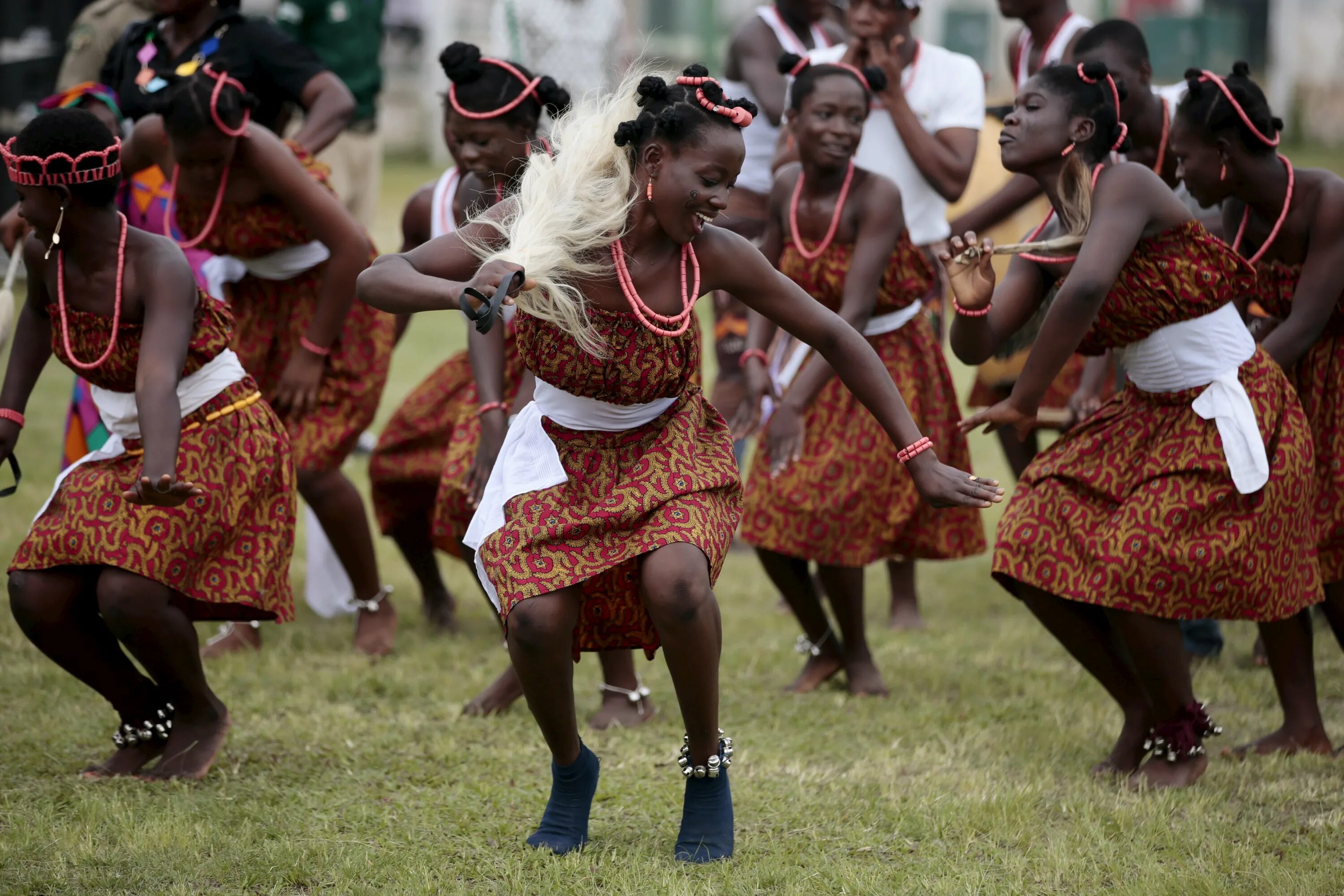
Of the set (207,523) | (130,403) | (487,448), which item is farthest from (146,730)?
(487,448)

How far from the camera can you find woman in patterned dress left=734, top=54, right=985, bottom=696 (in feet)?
16.1

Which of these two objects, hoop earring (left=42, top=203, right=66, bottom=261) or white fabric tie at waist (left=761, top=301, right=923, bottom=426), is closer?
hoop earring (left=42, top=203, right=66, bottom=261)

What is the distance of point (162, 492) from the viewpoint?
11.5 feet

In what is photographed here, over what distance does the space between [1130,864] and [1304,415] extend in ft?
4.65

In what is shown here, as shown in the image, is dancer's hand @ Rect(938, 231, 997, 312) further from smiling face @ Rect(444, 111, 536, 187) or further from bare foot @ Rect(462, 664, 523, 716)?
bare foot @ Rect(462, 664, 523, 716)

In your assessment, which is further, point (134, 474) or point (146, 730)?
point (146, 730)

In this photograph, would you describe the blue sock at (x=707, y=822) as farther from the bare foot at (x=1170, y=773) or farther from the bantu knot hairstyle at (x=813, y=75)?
the bantu knot hairstyle at (x=813, y=75)

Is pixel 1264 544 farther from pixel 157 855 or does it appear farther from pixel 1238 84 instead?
pixel 157 855

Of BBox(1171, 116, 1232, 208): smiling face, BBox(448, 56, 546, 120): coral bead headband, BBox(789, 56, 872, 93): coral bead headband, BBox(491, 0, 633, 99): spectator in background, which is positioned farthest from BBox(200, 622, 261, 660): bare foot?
BBox(491, 0, 633, 99): spectator in background

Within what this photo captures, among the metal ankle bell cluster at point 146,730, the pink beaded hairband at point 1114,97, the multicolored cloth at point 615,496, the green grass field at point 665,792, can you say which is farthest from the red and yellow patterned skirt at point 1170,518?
the metal ankle bell cluster at point 146,730

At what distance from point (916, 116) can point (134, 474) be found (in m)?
3.16

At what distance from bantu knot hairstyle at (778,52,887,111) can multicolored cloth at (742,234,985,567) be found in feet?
1.62

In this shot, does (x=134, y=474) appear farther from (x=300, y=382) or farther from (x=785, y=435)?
(x=785, y=435)

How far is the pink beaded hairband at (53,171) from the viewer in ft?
12.4
